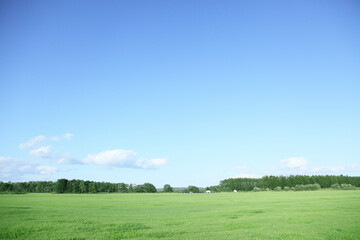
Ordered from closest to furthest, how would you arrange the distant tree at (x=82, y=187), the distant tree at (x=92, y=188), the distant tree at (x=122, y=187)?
the distant tree at (x=82, y=187) < the distant tree at (x=92, y=188) < the distant tree at (x=122, y=187)

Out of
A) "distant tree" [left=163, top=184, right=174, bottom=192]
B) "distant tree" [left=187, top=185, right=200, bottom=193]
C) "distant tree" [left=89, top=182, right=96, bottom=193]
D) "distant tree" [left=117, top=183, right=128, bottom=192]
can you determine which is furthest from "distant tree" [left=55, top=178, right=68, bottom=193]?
"distant tree" [left=187, top=185, right=200, bottom=193]

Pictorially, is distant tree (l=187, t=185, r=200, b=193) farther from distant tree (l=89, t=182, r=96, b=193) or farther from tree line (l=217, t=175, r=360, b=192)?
distant tree (l=89, t=182, r=96, b=193)

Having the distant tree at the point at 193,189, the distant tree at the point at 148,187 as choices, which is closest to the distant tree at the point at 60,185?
the distant tree at the point at 148,187

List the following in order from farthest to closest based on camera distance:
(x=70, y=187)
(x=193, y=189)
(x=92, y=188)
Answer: (x=193, y=189), (x=92, y=188), (x=70, y=187)

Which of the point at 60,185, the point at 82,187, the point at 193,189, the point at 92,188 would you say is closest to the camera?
the point at 60,185

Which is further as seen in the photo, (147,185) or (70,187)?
(147,185)

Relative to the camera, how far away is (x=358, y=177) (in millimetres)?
160375

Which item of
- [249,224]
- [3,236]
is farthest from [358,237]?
[3,236]

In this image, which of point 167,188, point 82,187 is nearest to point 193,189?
point 167,188

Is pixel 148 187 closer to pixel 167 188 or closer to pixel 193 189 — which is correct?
pixel 167 188

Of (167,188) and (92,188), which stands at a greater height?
(167,188)

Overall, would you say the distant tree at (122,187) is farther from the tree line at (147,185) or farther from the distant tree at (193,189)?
the distant tree at (193,189)

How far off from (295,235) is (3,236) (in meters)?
18.6

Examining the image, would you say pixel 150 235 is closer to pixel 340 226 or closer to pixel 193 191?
pixel 340 226
